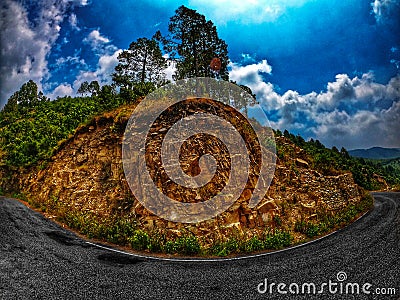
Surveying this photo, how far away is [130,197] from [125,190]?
0.70 meters

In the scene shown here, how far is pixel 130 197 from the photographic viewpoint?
13.3 m

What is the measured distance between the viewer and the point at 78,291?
6.21m

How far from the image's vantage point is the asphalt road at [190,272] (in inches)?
244

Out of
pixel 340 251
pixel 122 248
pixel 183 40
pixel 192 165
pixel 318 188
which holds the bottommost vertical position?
pixel 122 248

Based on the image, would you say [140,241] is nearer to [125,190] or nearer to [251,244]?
[125,190]

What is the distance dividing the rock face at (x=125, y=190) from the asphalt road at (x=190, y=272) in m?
2.42

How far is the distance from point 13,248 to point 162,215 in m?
5.55

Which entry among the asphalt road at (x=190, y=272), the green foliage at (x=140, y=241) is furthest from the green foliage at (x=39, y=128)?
the asphalt road at (x=190, y=272)

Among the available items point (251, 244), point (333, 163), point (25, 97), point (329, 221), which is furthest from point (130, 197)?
point (25, 97)

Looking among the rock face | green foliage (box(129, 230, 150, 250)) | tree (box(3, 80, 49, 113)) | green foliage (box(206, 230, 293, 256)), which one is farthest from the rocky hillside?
tree (box(3, 80, 49, 113))

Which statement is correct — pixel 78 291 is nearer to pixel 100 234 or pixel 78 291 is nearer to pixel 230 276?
pixel 230 276

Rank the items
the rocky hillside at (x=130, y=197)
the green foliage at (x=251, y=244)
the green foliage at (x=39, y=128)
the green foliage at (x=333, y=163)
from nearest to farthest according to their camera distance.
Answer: the green foliage at (x=251, y=244) < the rocky hillside at (x=130, y=197) < the green foliage at (x=333, y=163) < the green foliage at (x=39, y=128)

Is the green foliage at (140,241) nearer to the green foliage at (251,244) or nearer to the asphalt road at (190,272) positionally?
the asphalt road at (190,272)

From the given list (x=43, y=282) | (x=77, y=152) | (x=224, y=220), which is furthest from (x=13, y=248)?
(x=77, y=152)
